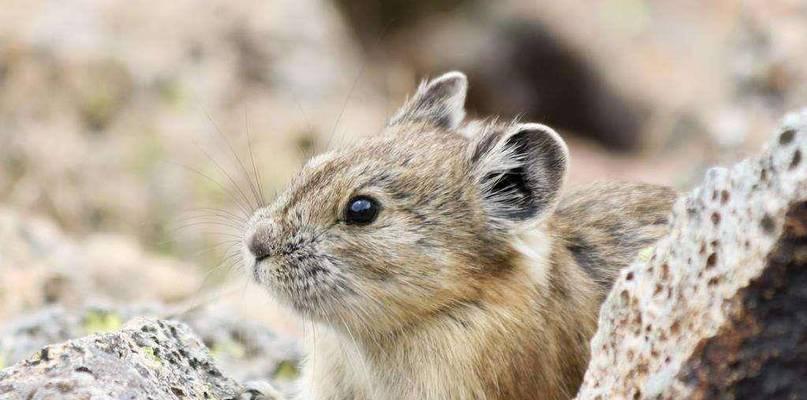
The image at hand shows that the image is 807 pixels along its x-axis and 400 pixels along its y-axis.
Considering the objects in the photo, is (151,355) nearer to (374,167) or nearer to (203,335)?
(374,167)

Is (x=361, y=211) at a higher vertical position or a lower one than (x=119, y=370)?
higher

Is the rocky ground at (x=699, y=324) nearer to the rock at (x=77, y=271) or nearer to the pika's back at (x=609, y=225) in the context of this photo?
the pika's back at (x=609, y=225)

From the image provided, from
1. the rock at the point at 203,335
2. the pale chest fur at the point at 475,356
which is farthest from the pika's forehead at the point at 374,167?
the rock at the point at 203,335

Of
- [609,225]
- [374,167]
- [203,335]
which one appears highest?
[203,335]

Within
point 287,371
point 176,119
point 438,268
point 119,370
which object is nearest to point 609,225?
point 438,268

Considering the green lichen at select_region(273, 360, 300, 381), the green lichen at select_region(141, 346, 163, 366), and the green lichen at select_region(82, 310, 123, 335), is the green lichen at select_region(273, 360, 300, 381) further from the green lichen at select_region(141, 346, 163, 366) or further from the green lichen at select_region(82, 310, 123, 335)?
the green lichen at select_region(141, 346, 163, 366)

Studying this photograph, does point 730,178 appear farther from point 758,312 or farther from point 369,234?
point 369,234
